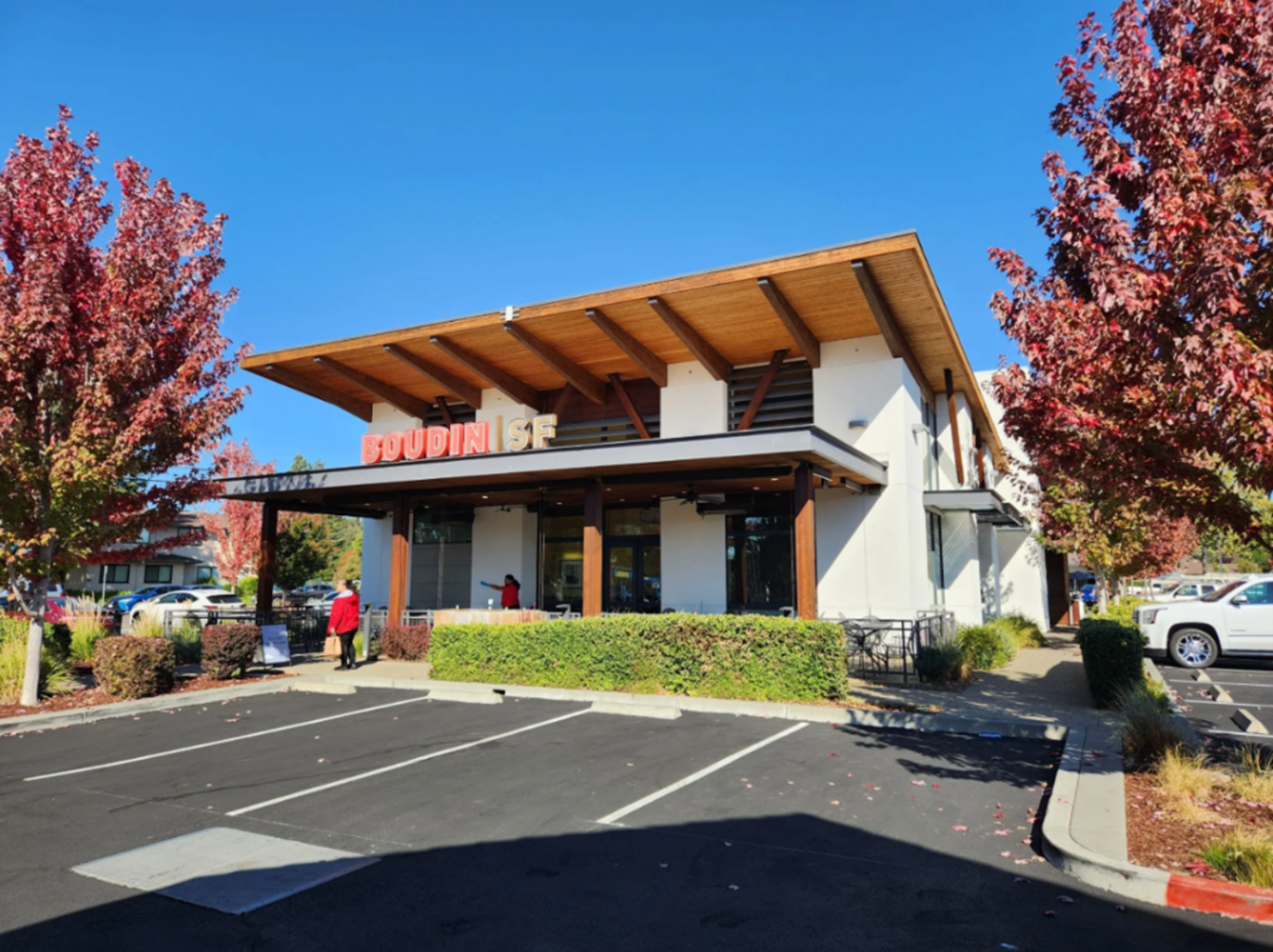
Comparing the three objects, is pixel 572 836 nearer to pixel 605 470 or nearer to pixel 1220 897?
pixel 1220 897

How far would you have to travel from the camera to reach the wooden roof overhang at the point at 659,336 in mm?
15648

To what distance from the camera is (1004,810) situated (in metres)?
6.58

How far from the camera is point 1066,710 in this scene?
11.1m

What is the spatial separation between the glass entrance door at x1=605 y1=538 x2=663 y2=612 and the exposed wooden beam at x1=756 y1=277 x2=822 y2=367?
6079 mm

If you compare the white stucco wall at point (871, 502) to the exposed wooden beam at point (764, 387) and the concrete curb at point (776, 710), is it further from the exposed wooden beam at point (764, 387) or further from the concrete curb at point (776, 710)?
the concrete curb at point (776, 710)

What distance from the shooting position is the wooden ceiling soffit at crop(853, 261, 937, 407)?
49.9ft

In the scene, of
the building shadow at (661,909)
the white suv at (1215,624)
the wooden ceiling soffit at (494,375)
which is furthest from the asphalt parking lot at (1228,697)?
the wooden ceiling soffit at (494,375)

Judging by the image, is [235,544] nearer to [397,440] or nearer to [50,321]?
[397,440]

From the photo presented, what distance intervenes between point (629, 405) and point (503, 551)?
17.9ft

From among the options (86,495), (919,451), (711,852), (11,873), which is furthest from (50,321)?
(919,451)

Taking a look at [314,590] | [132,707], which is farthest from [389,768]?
[314,590]

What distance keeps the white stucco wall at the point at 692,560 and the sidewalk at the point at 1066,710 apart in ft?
19.8

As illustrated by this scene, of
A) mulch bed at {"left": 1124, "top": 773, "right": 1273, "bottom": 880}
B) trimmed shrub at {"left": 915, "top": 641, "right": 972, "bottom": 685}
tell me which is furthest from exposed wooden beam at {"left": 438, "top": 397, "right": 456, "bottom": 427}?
mulch bed at {"left": 1124, "top": 773, "right": 1273, "bottom": 880}

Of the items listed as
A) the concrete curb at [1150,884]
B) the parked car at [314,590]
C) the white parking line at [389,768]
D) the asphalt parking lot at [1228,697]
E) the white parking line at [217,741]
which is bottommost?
the white parking line at [217,741]
